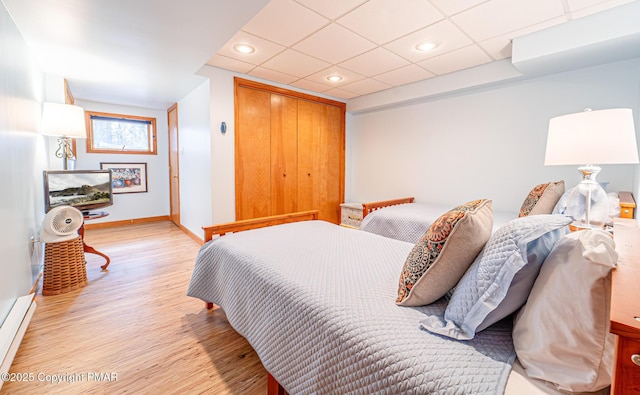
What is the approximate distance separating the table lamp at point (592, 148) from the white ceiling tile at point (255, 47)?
240 centimetres

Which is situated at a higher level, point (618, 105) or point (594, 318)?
point (618, 105)

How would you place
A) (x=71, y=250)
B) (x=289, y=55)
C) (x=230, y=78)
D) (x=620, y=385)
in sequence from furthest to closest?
1. (x=230, y=78)
2. (x=289, y=55)
3. (x=71, y=250)
4. (x=620, y=385)

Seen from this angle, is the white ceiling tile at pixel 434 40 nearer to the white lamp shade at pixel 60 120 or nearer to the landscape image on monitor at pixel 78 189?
the white lamp shade at pixel 60 120

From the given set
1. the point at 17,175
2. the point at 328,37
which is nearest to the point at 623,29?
the point at 328,37

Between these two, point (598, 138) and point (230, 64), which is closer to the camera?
point (598, 138)

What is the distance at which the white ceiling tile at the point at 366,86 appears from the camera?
3.82m

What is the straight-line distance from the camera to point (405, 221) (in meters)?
2.90

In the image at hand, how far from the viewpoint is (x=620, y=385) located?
54 cm

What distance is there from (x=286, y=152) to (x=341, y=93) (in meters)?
1.34

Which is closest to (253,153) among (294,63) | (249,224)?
(294,63)

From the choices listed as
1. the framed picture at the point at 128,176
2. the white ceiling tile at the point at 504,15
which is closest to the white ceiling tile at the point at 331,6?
the white ceiling tile at the point at 504,15

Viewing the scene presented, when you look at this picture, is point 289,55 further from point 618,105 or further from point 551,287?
point 618,105

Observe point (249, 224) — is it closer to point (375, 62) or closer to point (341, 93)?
point (375, 62)

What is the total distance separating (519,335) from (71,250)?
3.30 m
